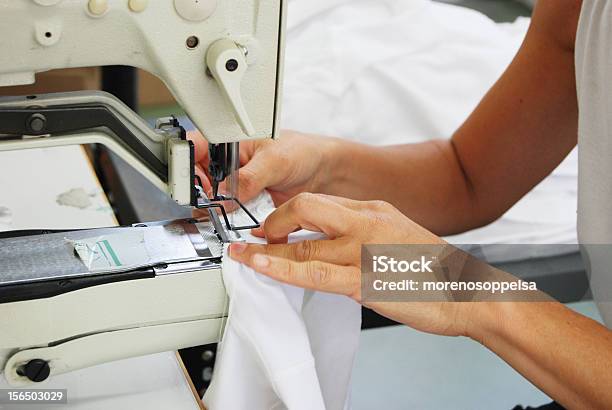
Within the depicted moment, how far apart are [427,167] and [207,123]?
69 cm

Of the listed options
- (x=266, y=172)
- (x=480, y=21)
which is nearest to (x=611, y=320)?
(x=266, y=172)

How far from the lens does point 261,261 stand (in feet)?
3.57

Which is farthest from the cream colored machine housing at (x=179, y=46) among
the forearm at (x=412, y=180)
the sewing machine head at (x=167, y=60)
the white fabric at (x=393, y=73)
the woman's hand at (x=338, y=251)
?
the white fabric at (x=393, y=73)

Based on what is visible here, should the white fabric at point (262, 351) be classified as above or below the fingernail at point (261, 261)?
below

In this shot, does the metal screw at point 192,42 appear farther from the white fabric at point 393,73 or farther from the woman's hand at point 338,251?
the white fabric at point 393,73

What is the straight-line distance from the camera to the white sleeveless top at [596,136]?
135cm

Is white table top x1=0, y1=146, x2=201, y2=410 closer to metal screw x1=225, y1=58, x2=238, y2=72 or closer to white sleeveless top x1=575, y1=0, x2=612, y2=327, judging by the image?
metal screw x1=225, y1=58, x2=238, y2=72

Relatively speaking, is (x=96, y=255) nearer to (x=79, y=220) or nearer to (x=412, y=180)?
(x=79, y=220)

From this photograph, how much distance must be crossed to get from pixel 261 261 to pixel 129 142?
0.72 feet

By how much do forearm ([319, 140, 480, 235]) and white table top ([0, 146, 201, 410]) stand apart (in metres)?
0.41

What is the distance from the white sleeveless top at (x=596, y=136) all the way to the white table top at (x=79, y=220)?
0.67 metres

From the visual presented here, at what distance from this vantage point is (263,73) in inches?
42.9

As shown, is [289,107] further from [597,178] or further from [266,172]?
[597,178]

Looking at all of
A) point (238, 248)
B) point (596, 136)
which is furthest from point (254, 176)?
point (596, 136)
